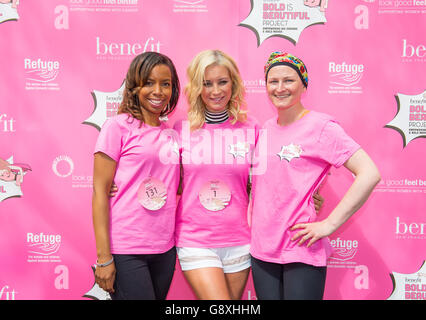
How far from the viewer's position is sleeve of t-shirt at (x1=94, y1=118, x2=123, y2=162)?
1.58 metres

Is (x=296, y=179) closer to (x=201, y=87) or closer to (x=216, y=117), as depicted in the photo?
(x=216, y=117)

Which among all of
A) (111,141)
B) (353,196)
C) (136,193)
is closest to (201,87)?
(111,141)

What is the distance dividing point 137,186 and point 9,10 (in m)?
1.65

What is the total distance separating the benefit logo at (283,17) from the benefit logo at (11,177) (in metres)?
1.85

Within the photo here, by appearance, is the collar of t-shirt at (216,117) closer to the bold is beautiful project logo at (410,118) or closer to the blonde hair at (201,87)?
the blonde hair at (201,87)

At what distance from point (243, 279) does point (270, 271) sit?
0.19m

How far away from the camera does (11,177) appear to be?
2293 millimetres

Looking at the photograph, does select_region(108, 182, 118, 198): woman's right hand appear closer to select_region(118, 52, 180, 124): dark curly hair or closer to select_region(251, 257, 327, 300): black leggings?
select_region(118, 52, 180, 124): dark curly hair

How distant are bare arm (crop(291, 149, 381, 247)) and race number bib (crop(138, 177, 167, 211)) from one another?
67cm

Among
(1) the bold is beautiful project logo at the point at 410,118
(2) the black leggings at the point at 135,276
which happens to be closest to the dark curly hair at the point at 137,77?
(2) the black leggings at the point at 135,276

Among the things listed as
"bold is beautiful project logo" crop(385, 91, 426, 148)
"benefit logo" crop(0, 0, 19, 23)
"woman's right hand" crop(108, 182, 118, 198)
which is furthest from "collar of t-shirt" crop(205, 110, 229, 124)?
"benefit logo" crop(0, 0, 19, 23)

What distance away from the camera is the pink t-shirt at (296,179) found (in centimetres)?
153

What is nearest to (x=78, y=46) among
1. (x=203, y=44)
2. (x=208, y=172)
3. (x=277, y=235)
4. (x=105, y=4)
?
(x=105, y=4)
